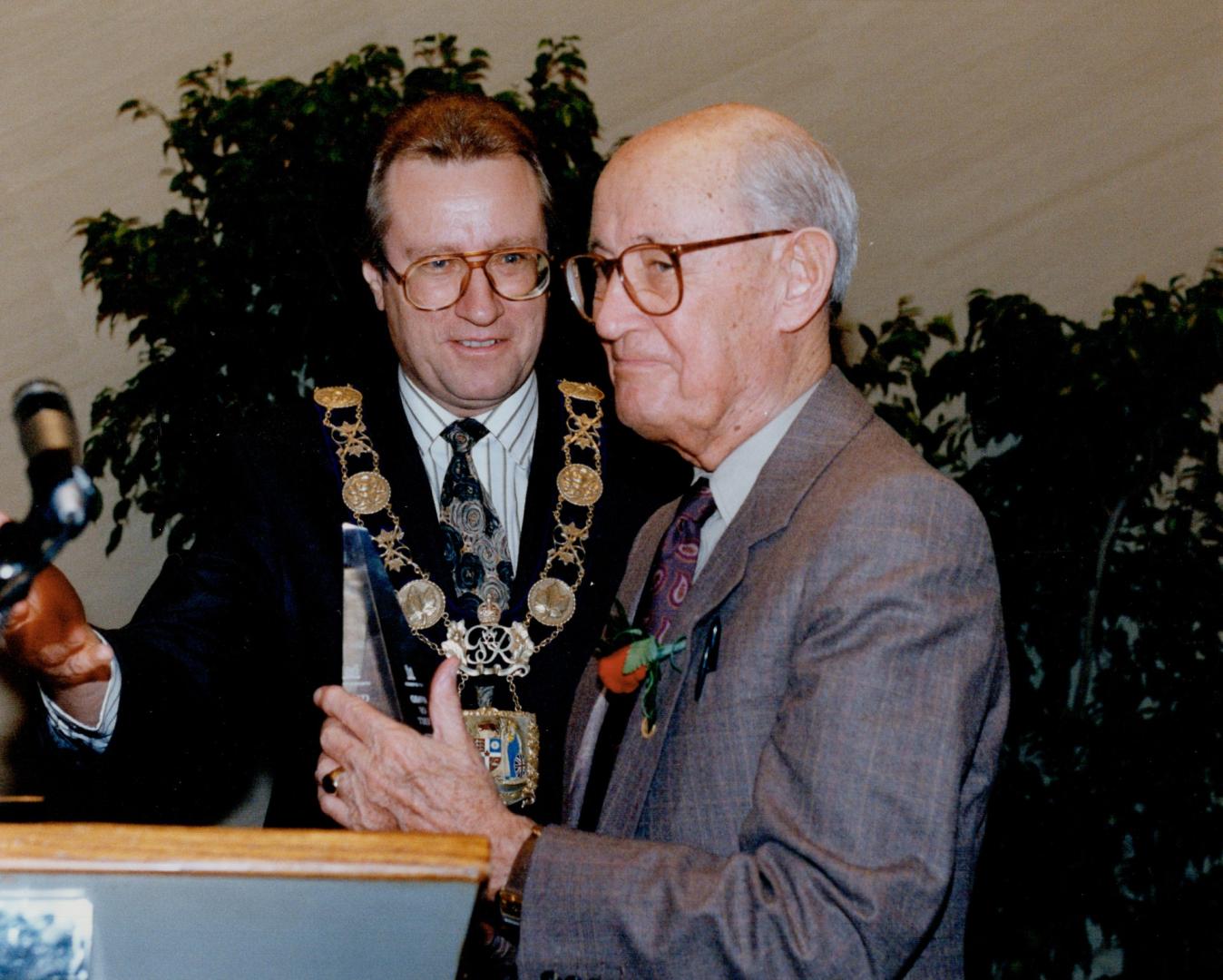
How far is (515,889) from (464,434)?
98 cm

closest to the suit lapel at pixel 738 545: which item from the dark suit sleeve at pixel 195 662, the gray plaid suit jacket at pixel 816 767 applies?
the gray plaid suit jacket at pixel 816 767

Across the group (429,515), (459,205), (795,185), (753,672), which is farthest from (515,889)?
(459,205)

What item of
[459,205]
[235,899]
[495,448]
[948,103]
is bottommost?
[235,899]

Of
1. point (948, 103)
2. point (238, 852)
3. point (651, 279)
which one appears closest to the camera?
point (238, 852)

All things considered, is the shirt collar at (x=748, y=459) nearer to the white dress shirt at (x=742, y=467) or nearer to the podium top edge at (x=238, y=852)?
the white dress shirt at (x=742, y=467)

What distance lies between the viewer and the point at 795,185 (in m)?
1.51

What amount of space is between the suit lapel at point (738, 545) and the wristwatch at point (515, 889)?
0.13 m

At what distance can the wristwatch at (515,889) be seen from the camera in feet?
4.32

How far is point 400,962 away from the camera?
90 cm

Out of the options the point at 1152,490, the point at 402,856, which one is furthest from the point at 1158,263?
the point at 402,856

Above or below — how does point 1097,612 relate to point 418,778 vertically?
below

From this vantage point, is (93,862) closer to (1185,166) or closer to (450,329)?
(450,329)

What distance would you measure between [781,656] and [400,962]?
1.79 ft

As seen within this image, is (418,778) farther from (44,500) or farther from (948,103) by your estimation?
(948,103)
